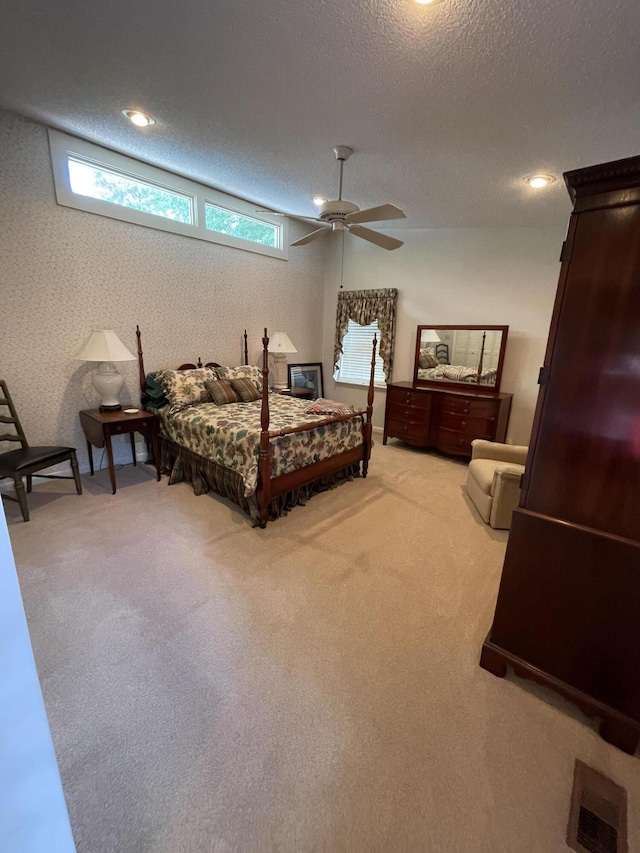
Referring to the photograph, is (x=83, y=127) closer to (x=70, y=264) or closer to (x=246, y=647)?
(x=70, y=264)

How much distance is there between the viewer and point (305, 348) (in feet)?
19.0

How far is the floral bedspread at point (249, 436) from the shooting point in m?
2.85

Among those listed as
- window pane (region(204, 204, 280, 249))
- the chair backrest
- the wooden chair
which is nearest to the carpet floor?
the wooden chair

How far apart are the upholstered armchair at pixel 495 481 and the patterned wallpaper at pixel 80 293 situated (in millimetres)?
3287

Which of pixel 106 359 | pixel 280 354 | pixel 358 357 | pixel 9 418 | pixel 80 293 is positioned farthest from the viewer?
Answer: pixel 358 357

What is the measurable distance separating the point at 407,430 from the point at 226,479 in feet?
8.55

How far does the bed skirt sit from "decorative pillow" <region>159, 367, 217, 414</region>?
42 cm

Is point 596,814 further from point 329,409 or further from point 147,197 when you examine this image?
point 147,197

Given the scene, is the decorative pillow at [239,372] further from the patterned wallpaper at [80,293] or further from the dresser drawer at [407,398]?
the dresser drawer at [407,398]

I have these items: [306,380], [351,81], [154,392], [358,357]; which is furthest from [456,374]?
[154,392]

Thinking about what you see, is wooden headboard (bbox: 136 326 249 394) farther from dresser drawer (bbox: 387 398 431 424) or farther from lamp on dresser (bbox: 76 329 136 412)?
dresser drawer (bbox: 387 398 431 424)

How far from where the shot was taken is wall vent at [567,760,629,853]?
1.10 metres

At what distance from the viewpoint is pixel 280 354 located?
5176mm

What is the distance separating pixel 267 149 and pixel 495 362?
3.25 m
